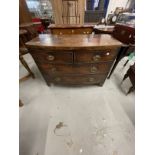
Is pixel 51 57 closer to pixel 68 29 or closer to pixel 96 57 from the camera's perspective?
pixel 96 57

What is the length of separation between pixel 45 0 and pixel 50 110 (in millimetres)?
4809

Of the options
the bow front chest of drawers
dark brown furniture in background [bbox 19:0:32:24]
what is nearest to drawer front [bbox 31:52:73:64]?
the bow front chest of drawers

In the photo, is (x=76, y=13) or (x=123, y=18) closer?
(x=76, y=13)

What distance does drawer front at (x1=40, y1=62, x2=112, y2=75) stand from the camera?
1.44 m

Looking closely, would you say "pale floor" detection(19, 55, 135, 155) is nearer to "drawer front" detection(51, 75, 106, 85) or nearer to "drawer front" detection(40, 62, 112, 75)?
"drawer front" detection(51, 75, 106, 85)

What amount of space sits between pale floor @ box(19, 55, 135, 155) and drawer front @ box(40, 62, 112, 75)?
367 mm

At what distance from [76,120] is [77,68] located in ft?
2.03

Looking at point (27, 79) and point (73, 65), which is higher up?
point (73, 65)

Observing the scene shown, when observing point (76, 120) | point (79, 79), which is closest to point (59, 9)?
point (79, 79)

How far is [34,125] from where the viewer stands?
127 cm

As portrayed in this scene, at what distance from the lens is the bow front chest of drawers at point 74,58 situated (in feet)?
4.17

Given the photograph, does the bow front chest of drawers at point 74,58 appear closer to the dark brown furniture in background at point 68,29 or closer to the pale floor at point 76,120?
the pale floor at point 76,120

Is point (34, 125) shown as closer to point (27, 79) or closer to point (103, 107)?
point (103, 107)
